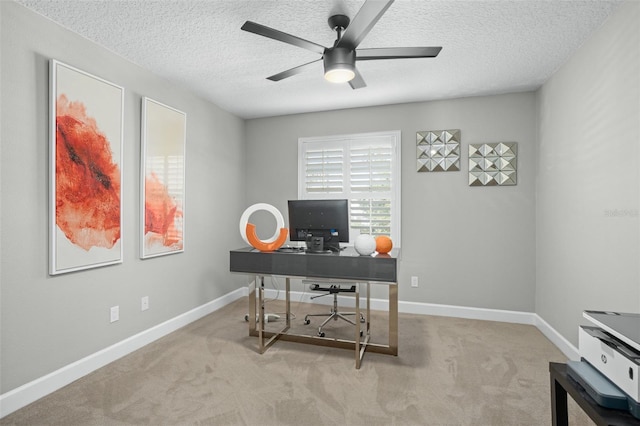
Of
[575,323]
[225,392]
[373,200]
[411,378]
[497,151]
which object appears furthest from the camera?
[373,200]

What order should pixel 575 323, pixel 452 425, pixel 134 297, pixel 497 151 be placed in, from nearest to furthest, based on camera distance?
1. pixel 452 425
2. pixel 575 323
3. pixel 134 297
4. pixel 497 151

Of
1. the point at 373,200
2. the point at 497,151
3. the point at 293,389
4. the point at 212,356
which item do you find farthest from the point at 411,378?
the point at 497,151

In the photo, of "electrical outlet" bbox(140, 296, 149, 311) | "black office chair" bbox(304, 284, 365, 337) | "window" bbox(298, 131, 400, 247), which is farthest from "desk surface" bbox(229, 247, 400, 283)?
"window" bbox(298, 131, 400, 247)

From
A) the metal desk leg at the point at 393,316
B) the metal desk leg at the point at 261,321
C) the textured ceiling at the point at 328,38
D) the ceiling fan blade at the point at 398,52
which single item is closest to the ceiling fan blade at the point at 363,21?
the ceiling fan blade at the point at 398,52

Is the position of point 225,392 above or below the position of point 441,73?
below

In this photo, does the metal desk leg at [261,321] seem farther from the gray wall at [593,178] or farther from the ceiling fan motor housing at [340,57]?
the gray wall at [593,178]

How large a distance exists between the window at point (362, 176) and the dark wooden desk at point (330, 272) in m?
1.29

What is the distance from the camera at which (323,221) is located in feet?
10.0

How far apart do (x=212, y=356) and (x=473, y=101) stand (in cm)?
379

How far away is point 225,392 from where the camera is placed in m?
2.31

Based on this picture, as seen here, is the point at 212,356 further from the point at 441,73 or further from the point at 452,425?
the point at 441,73

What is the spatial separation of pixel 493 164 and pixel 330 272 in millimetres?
2347

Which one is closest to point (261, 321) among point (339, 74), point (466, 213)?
point (339, 74)

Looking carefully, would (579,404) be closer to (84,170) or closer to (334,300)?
(334,300)
